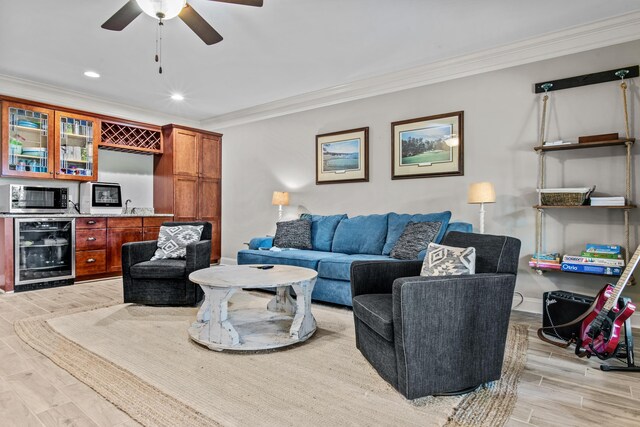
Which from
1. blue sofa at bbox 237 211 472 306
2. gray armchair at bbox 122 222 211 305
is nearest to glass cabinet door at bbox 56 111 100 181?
gray armchair at bbox 122 222 211 305

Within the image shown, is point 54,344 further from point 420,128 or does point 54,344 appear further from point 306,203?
point 420,128

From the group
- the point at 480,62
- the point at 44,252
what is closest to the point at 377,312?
the point at 480,62

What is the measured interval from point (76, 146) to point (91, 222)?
1.09 metres

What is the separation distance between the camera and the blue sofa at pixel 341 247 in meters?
3.59

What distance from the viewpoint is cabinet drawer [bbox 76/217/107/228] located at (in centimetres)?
473

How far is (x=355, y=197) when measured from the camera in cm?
486

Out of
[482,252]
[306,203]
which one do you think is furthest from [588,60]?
[306,203]

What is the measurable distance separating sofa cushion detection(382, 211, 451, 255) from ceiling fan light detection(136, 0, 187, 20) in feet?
8.99

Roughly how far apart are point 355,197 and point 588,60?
2717mm

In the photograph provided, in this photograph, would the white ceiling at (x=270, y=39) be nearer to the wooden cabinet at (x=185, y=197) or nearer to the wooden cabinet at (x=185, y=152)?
the wooden cabinet at (x=185, y=152)

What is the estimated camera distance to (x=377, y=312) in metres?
2.01

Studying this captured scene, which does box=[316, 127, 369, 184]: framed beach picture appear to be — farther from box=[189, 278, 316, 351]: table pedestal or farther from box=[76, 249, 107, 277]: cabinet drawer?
box=[76, 249, 107, 277]: cabinet drawer

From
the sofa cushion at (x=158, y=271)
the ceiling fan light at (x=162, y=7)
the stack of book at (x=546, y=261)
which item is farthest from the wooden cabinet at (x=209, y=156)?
the stack of book at (x=546, y=261)

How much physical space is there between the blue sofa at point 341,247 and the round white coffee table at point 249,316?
645 mm
